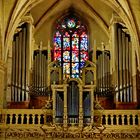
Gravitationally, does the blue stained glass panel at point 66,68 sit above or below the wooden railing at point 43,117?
above

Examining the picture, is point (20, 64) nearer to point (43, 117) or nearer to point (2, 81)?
point (2, 81)

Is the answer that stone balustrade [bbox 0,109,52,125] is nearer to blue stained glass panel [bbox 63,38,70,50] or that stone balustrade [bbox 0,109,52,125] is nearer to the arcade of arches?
the arcade of arches

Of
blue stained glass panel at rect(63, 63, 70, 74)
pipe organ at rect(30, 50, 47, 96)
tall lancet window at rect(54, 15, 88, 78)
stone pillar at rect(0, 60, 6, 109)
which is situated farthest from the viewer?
tall lancet window at rect(54, 15, 88, 78)

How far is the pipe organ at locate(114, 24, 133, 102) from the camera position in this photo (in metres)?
23.0

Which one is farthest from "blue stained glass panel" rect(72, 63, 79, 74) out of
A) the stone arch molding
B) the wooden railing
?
the wooden railing

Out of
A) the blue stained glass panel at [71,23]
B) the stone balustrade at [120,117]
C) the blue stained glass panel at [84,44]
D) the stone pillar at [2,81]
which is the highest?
the blue stained glass panel at [71,23]

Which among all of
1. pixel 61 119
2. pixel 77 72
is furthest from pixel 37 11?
pixel 61 119

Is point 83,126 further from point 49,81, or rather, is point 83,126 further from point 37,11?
point 37,11

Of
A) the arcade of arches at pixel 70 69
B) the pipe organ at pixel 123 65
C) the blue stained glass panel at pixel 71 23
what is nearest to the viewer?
the arcade of arches at pixel 70 69

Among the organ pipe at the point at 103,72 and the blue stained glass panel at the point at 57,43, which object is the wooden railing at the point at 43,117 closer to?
the organ pipe at the point at 103,72

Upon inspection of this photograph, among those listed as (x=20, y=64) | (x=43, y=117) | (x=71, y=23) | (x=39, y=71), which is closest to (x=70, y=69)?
(x=71, y=23)

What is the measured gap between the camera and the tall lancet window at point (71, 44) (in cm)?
2691

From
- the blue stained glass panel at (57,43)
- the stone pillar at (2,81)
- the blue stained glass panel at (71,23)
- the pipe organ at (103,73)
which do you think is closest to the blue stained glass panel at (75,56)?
the blue stained glass panel at (57,43)

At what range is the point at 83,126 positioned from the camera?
2141 cm
